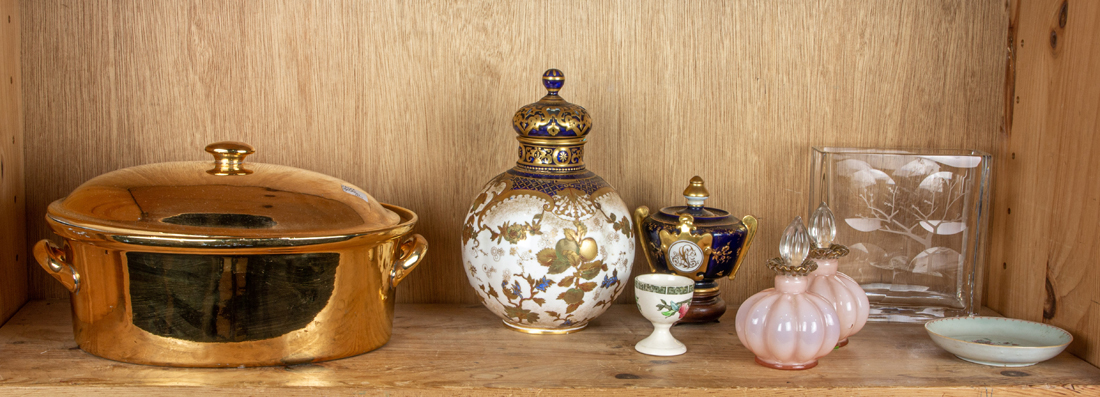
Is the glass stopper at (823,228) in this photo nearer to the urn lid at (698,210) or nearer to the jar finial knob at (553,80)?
the urn lid at (698,210)

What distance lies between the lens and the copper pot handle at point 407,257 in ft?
2.97

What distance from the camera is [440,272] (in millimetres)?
1110

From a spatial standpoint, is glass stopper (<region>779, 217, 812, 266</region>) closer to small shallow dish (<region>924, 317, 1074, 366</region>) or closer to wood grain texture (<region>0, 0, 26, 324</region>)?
small shallow dish (<region>924, 317, 1074, 366</region>)

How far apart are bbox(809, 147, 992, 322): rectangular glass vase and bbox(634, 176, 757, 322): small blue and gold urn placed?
0.15 m

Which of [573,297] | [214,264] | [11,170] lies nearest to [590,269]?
[573,297]

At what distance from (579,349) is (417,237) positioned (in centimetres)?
23

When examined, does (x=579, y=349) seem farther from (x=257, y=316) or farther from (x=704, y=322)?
(x=257, y=316)

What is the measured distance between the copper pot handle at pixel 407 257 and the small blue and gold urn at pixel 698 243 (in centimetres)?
28

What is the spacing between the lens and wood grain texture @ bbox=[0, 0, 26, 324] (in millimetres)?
958

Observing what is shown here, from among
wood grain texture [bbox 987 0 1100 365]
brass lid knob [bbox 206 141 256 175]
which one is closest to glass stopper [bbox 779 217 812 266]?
wood grain texture [bbox 987 0 1100 365]

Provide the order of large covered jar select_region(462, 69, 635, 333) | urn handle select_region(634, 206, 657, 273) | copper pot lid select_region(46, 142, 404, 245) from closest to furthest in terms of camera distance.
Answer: copper pot lid select_region(46, 142, 404, 245)
large covered jar select_region(462, 69, 635, 333)
urn handle select_region(634, 206, 657, 273)

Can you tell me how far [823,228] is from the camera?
3.00ft

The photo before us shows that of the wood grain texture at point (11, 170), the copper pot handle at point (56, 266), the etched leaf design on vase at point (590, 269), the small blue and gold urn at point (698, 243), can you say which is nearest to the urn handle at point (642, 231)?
the small blue and gold urn at point (698, 243)

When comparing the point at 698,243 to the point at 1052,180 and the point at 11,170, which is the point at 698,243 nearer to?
the point at 1052,180
